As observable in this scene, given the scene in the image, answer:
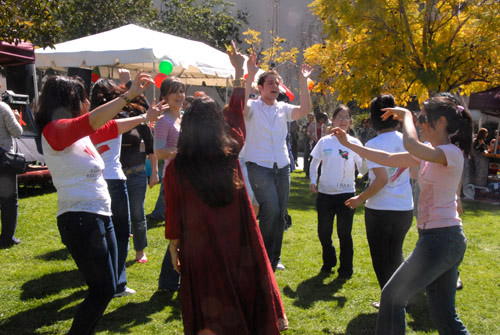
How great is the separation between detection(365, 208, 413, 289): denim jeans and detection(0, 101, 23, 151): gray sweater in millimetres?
4369

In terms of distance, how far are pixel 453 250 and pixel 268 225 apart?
2.36m

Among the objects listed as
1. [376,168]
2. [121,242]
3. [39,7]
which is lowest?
[121,242]

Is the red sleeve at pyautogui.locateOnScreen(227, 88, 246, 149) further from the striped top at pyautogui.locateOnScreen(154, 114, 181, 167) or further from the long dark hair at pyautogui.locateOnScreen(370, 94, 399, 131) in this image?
the long dark hair at pyautogui.locateOnScreen(370, 94, 399, 131)

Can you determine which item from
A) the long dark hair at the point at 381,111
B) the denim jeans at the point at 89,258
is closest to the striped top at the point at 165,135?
the denim jeans at the point at 89,258

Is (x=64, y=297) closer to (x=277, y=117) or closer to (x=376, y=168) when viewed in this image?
(x=277, y=117)

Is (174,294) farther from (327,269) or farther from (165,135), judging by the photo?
(327,269)

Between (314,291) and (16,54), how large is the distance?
8.62m

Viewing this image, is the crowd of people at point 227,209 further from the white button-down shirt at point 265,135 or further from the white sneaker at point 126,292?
the white sneaker at point 126,292

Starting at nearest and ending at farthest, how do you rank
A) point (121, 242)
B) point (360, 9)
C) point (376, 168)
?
point (376, 168) < point (121, 242) < point (360, 9)

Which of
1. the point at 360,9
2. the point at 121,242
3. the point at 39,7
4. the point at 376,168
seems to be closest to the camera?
the point at 376,168

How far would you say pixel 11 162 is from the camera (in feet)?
19.4

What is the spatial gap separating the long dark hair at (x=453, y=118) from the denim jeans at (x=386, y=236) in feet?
3.38

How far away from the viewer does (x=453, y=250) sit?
9.78ft

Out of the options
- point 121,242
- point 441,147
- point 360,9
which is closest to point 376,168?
point 441,147
